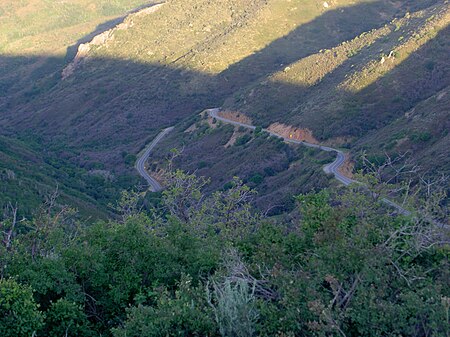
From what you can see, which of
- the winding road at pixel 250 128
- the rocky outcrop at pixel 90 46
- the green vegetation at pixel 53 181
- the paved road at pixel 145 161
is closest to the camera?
the green vegetation at pixel 53 181

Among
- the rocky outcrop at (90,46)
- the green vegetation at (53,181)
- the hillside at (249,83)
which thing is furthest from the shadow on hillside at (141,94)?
the green vegetation at (53,181)

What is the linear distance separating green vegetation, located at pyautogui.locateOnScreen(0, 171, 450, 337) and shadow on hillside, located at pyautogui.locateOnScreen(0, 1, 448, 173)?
2343 inches

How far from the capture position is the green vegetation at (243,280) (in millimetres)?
10172

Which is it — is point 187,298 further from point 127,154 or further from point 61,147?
point 61,147

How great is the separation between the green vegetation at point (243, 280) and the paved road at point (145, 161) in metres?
47.7

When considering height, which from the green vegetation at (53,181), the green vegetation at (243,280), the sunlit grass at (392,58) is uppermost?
the green vegetation at (243,280)

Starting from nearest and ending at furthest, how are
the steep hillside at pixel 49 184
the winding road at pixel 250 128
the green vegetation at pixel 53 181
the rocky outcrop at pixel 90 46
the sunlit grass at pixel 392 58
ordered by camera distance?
the steep hillside at pixel 49 184, the green vegetation at pixel 53 181, the winding road at pixel 250 128, the sunlit grass at pixel 392 58, the rocky outcrop at pixel 90 46

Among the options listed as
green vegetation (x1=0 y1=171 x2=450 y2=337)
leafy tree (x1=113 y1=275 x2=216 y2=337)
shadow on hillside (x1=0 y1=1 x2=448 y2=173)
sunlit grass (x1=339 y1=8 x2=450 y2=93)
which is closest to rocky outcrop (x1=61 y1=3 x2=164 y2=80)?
shadow on hillside (x1=0 y1=1 x2=448 y2=173)

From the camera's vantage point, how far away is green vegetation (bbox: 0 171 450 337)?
10.2 meters

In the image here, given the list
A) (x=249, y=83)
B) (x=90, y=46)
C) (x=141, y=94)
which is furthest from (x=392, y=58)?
(x=90, y=46)

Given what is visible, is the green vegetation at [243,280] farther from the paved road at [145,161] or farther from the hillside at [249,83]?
the paved road at [145,161]

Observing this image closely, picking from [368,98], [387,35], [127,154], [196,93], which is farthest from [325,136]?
[196,93]

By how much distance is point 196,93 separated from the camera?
9525cm

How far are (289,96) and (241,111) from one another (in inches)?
285
